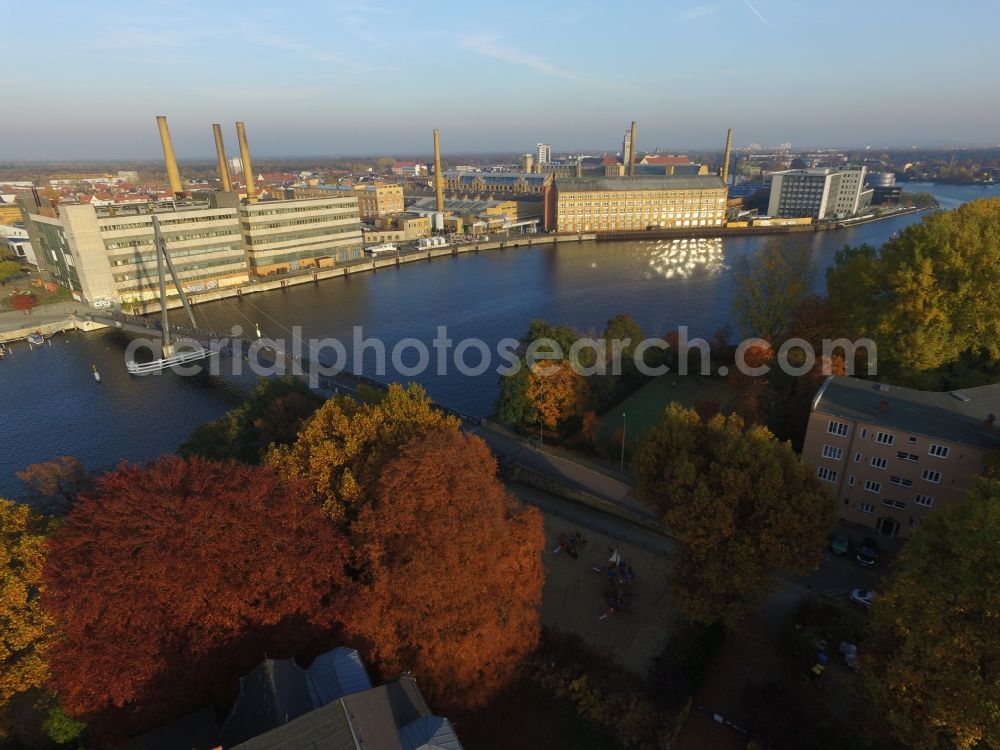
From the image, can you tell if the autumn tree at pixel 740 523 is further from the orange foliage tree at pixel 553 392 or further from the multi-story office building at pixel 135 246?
the multi-story office building at pixel 135 246

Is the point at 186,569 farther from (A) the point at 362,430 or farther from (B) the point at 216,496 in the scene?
(A) the point at 362,430

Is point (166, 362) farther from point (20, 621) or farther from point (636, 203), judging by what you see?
point (636, 203)

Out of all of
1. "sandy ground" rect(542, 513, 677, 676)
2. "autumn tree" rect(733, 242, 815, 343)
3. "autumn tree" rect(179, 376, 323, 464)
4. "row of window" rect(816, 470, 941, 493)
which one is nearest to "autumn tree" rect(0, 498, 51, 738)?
"autumn tree" rect(179, 376, 323, 464)

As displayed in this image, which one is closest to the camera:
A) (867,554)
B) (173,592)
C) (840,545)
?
(173,592)

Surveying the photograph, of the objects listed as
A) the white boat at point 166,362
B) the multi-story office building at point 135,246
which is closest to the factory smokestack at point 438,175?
the multi-story office building at point 135,246

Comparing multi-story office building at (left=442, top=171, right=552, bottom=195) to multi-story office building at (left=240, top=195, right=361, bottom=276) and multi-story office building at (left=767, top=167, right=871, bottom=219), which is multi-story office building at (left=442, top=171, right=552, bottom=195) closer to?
multi-story office building at (left=767, top=167, right=871, bottom=219)

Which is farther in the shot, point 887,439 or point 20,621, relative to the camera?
point 887,439

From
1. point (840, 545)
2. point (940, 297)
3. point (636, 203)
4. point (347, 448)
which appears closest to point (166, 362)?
point (347, 448)
